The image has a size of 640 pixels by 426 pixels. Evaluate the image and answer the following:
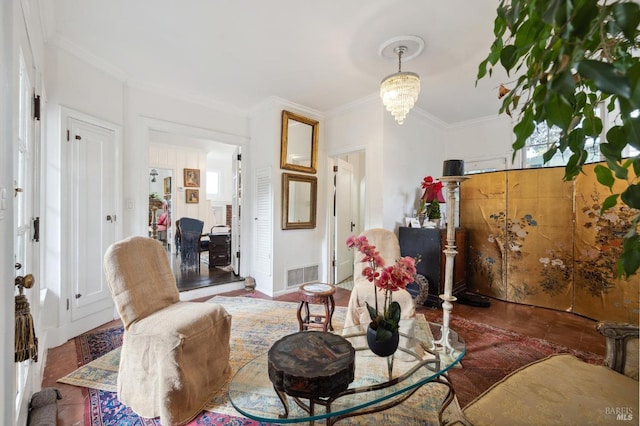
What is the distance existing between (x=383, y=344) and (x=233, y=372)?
4.10ft

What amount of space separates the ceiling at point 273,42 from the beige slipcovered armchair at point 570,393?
91.9 inches

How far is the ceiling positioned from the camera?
2.06m

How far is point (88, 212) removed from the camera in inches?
106

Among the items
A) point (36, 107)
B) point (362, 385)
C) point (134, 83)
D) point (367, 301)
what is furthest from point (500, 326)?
point (134, 83)

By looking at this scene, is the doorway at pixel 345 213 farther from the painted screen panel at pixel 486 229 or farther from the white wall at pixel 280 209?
the painted screen panel at pixel 486 229

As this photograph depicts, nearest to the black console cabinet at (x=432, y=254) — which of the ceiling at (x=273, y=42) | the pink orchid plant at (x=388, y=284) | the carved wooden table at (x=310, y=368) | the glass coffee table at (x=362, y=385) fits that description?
the glass coffee table at (x=362, y=385)

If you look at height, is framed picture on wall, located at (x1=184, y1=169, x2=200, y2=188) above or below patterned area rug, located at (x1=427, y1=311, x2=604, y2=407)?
above

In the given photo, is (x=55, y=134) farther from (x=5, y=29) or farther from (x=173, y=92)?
(x=5, y=29)

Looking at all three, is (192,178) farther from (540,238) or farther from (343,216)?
(540,238)

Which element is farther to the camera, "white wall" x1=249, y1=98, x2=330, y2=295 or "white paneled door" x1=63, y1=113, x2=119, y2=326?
"white wall" x1=249, y1=98, x2=330, y2=295

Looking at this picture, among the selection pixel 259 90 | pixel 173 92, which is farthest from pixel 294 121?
pixel 173 92

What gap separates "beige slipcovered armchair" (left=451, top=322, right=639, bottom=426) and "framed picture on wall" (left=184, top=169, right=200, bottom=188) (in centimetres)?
705

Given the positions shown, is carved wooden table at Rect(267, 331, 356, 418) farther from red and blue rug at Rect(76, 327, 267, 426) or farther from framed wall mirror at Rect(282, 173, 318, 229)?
framed wall mirror at Rect(282, 173, 318, 229)

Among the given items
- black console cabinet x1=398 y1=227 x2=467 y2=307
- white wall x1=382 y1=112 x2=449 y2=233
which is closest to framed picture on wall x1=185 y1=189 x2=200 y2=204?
white wall x1=382 y1=112 x2=449 y2=233
